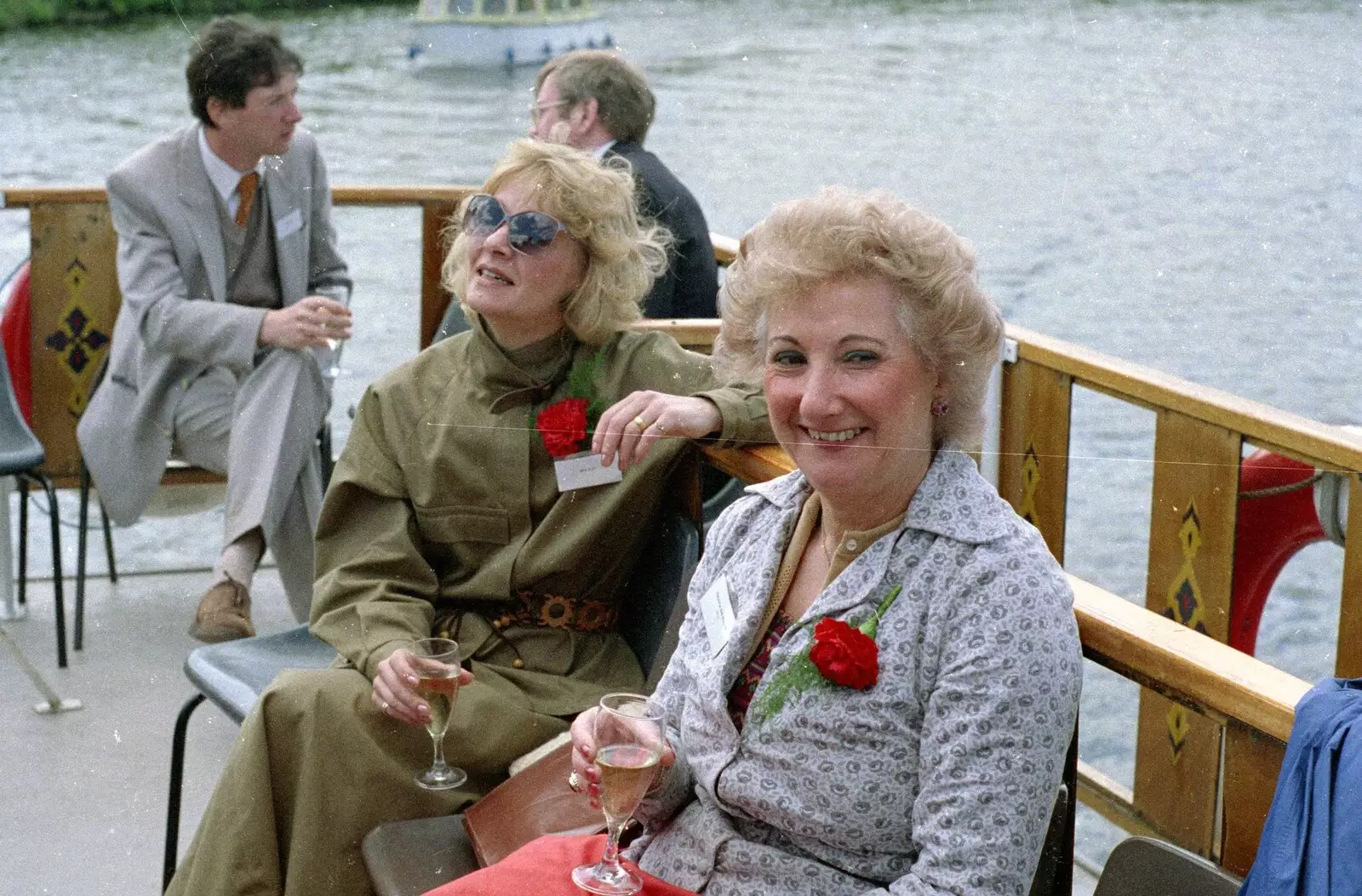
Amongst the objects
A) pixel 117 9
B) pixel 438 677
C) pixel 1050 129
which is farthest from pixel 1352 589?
pixel 117 9

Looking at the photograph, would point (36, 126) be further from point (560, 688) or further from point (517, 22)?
point (560, 688)

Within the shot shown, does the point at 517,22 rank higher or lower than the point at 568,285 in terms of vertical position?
higher

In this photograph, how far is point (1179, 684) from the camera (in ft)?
4.26

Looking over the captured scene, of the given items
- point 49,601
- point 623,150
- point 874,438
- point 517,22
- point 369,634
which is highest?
point 517,22

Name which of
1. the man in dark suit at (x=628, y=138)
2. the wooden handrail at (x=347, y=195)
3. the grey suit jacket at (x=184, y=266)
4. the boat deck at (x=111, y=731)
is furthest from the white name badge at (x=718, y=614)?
the wooden handrail at (x=347, y=195)

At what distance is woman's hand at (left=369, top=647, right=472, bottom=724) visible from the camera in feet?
6.58

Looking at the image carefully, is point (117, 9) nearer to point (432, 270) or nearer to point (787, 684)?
point (787, 684)

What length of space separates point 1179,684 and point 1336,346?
1993mm

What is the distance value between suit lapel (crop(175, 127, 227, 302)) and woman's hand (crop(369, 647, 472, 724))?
1724mm

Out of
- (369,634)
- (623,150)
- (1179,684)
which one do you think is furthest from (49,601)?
(1179,684)

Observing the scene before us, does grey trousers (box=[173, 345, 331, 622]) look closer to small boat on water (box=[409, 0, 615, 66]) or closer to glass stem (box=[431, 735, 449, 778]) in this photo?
small boat on water (box=[409, 0, 615, 66])

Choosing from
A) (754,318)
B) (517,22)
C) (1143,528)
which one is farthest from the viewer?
(1143,528)

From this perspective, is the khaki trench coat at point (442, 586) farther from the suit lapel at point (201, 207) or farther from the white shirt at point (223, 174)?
the suit lapel at point (201, 207)

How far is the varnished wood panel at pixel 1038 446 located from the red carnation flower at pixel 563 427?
127cm
